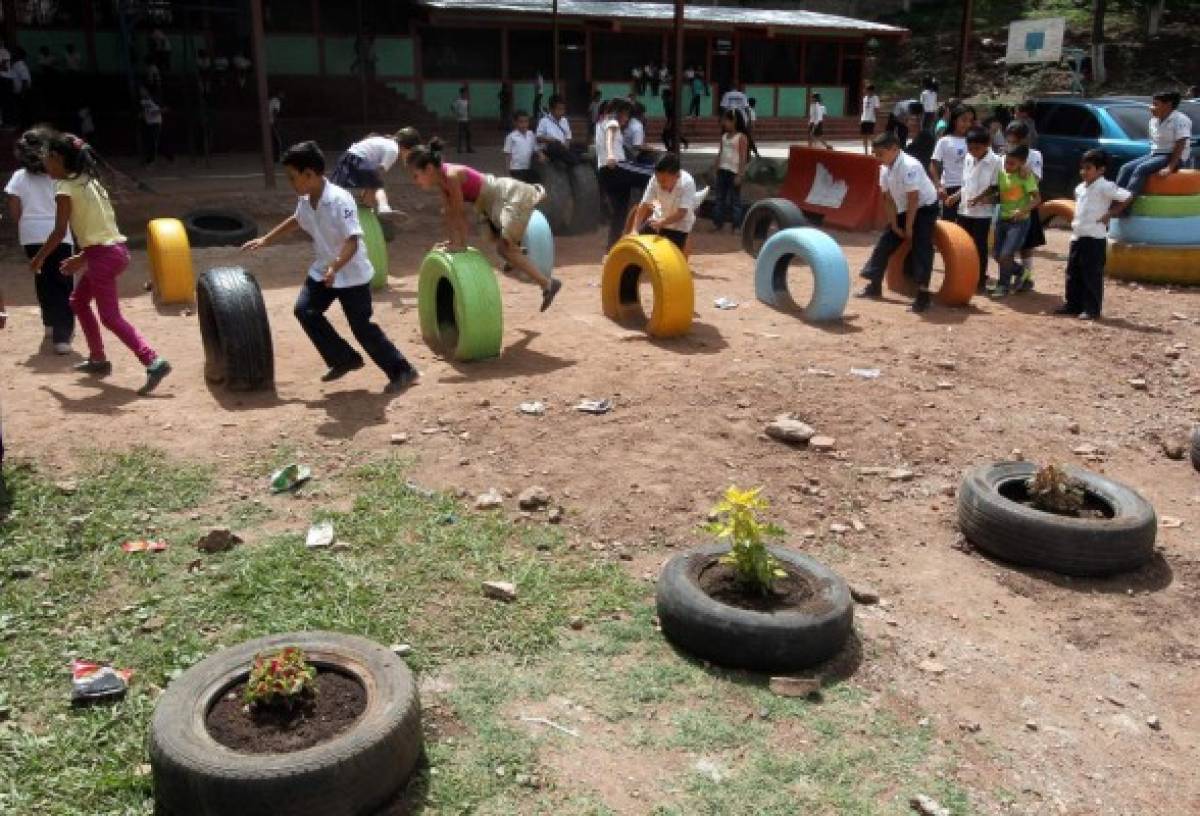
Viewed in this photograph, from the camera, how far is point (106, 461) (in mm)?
5777

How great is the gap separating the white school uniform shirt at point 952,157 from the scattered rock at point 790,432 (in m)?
6.59

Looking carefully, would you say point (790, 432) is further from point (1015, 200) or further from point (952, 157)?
point (952, 157)

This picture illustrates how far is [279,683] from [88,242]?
196 inches

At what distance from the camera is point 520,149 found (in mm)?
14312

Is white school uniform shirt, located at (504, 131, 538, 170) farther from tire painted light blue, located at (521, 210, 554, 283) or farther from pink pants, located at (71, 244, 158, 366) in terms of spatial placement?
pink pants, located at (71, 244, 158, 366)

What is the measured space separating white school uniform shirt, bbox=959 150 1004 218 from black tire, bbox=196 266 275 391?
7204mm

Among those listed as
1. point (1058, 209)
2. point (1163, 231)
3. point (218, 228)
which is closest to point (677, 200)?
point (1058, 209)

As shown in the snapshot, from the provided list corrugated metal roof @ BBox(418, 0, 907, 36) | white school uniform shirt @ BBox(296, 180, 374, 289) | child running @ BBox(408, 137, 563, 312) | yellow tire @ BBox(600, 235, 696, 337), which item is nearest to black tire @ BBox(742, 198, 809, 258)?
yellow tire @ BBox(600, 235, 696, 337)

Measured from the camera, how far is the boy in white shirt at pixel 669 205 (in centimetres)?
931

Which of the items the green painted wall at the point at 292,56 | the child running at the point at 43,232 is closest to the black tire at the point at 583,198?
the child running at the point at 43,232

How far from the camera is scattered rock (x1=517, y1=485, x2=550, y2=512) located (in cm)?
528

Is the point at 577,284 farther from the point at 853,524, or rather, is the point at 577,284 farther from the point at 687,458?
the point at 853,524

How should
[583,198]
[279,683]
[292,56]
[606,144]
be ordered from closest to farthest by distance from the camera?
1. [279,683]
2. [606,144]
3. [583,198]
4. [292,56]

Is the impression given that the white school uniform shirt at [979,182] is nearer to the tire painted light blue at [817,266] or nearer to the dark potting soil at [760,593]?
the tire painted light blue at [817,266]
